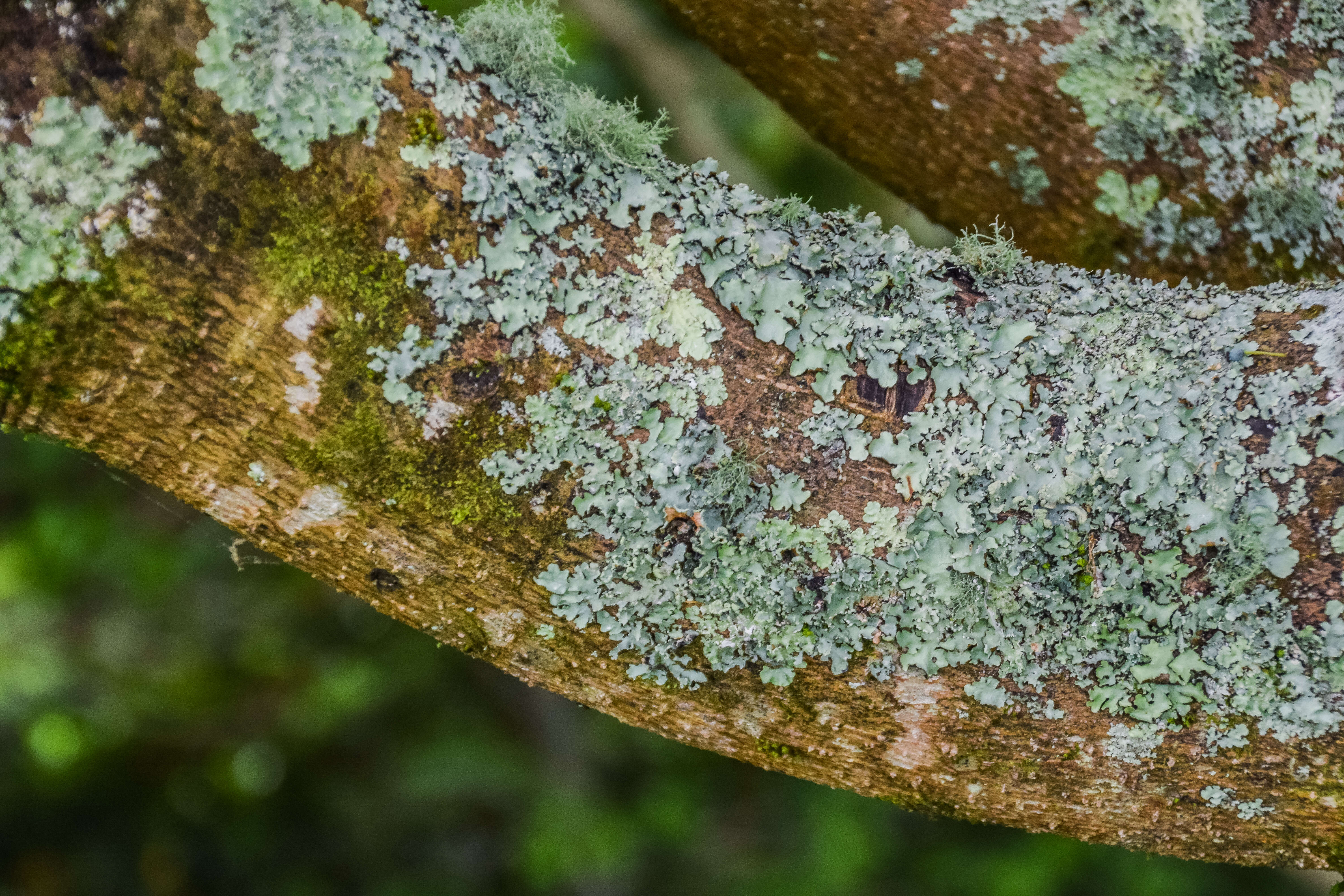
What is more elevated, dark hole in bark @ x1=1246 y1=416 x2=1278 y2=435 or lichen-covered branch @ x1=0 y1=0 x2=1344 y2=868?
dark hole in bark @ x1=1246 y1=416 x2=1278 y2=435

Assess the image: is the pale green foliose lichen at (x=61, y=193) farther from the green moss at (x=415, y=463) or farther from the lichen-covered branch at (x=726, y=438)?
the green moss at (x=415, y=463)

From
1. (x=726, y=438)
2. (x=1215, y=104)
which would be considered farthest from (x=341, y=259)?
(x=1215, y=104)

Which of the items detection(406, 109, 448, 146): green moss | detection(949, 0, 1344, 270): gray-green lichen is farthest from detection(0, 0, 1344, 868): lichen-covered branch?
detection(949, 0, 1344, 270): gray-green lichen

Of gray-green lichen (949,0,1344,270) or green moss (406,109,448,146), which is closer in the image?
green moss (406,109,448,146)

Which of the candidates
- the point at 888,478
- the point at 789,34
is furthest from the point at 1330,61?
the point at 888,478

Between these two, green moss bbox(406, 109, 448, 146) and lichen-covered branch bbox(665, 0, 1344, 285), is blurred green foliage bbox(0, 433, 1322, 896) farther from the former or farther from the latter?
green moss bbox(406, 109, 448, 146)

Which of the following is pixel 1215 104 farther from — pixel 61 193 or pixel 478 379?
pixel 61 193

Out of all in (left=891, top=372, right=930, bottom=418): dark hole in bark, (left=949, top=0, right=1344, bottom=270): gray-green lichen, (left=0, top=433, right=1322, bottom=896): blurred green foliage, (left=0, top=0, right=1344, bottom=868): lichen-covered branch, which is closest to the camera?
(left=0, top=0, right=1344, bottom=868): lichen-covered branch

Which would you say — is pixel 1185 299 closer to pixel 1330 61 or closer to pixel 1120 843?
pixel 1330 61
